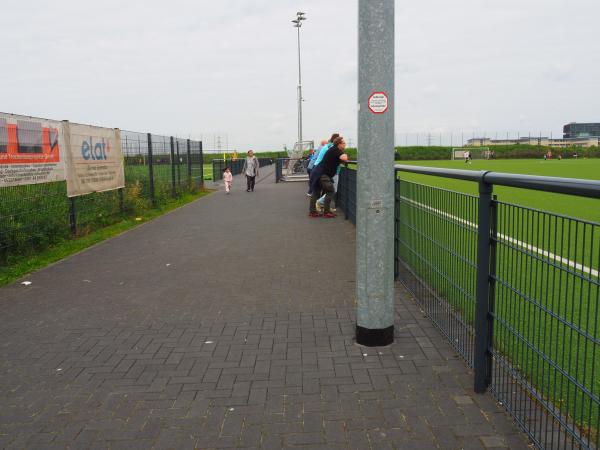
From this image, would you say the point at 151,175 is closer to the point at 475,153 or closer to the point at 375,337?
the point at 375,337

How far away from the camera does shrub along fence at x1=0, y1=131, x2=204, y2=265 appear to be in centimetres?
847

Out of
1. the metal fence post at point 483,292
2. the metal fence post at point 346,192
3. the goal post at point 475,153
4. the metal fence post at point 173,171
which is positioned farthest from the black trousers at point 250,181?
the goal post at point 475,153

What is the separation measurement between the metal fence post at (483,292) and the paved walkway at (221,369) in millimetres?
160

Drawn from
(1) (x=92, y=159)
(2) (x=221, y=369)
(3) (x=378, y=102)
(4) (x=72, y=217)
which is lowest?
(2) (x=221, y=369)

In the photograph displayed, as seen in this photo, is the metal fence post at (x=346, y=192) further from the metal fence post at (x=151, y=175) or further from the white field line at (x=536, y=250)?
the white field line at (x=536, y=250)

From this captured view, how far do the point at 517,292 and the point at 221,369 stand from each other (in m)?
2.18

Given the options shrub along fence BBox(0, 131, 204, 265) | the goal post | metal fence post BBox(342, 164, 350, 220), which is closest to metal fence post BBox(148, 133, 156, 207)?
shrub along fence BBox(0, 131, 204, 265)

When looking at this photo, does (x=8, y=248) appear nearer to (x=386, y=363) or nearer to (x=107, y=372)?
(x=107, y=372)

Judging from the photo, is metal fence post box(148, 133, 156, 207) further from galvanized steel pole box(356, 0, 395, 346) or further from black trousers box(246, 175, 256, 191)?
galvanized steel pole box(356, 0, 395, 346)

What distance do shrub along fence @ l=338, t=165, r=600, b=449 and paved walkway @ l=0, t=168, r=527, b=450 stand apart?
0.21m

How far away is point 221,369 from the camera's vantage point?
4176mm

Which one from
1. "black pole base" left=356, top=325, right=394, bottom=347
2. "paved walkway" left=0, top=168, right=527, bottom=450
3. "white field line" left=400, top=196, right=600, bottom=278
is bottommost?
"paved walkway" left=0, top=168, right=527, bottom=450

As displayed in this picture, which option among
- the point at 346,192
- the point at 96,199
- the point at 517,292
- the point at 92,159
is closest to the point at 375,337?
the point at 517,292

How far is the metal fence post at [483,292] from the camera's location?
3475 millimetres
